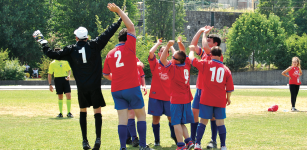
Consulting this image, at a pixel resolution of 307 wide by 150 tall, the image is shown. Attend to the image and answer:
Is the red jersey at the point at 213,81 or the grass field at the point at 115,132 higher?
the red jersey at the point at 213,81

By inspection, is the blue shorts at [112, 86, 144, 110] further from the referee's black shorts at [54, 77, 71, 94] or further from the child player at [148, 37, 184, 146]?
the referee's black shorts at [54, 77, 71, 94]

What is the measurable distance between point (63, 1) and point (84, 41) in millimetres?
41478

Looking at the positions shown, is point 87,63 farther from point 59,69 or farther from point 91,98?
point 59,69

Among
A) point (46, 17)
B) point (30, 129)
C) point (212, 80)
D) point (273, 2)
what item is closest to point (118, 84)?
point (212, 80)

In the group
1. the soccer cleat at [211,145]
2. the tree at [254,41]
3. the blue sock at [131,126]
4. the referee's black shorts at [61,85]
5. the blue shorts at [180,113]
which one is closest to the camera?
the blue shorts at [180,113]

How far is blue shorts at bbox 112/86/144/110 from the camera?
20.4 ft

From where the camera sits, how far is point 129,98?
6262 millimetres

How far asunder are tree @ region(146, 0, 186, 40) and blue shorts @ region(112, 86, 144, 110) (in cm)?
4422

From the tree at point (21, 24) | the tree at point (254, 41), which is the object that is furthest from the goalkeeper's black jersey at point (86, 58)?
the tree at point (21, 24)

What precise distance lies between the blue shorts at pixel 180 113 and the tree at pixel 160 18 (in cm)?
4391

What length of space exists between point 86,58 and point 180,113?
2.09 metres

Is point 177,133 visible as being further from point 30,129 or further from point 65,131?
point 30,129

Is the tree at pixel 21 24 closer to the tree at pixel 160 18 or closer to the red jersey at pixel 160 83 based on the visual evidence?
the tree at pixel 160 18

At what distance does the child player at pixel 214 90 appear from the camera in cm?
657
